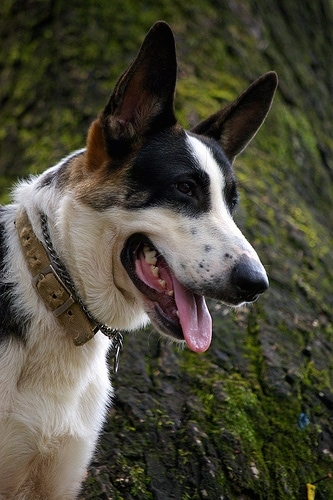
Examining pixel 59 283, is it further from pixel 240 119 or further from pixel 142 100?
pixel 240 119

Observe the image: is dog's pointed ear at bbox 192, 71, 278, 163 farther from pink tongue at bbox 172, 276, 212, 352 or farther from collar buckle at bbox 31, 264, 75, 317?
collar buckle at bbox 31, 264, 75, 317

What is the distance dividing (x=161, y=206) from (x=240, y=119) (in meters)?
0.96

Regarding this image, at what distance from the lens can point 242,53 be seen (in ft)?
22.2

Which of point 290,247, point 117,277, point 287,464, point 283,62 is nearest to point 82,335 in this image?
point 117,277

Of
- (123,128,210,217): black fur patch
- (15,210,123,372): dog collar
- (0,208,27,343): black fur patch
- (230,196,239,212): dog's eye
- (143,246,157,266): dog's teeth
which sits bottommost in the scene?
(0,208,27,343): black fur patch

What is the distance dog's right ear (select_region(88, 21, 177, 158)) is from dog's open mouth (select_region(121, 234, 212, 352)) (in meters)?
0.47

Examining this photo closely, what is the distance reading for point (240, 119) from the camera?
380 centimetres

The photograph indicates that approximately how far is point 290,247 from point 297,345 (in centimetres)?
100

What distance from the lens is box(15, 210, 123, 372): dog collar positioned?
10.2ft

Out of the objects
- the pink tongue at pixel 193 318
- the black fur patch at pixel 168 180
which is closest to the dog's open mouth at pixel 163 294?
the pink tongue at pixel 193 318

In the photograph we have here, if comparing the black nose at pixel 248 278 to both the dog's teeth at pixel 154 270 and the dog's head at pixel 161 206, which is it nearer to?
the dog's head at pixel 161 206

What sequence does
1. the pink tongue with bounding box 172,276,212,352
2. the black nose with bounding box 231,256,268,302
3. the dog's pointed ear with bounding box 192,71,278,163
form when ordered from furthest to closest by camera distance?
the dog's pointed ear with bounding box 192,71,278,163 < the pink tongue with bounding box 172,276,212,352 < the black nose with bounding box 231,256,268,302

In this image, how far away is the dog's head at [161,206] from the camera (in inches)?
117

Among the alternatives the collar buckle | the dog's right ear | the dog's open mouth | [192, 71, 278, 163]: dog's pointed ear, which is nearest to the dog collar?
the collar buckle
